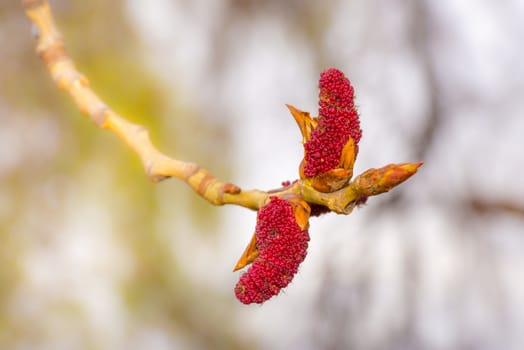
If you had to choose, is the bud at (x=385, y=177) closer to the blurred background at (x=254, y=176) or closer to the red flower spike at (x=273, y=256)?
the red flower spike at (x=273, y=256)

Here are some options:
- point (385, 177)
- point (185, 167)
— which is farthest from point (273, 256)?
point (185, 167)

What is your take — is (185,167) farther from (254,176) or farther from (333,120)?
(254,176)

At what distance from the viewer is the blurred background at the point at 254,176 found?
1.02m

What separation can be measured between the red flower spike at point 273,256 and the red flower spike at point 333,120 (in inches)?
1.7

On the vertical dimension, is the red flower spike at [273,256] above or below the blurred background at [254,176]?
below

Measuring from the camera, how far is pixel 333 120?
398 mm

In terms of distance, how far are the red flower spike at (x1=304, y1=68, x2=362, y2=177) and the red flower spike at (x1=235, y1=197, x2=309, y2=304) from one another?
1.7 inches

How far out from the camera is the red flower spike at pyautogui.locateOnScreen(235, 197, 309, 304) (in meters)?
0.39

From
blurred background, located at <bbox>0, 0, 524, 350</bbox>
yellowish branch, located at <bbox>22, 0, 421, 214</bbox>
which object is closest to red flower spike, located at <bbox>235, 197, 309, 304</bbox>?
yellowish branch, located at <bbox>22, 0, 421, 214</bbox>

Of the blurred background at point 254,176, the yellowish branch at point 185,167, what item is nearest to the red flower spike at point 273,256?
the yellowish branch at point 185,167

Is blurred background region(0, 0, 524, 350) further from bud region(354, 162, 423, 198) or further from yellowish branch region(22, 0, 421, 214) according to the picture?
bud region(354, 162, 423, 198)

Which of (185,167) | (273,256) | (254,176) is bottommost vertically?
(273,256)

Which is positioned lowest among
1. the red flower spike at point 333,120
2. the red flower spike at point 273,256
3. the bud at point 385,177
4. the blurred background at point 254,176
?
the red flower spike at point 273,256

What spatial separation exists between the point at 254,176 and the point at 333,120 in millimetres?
768
